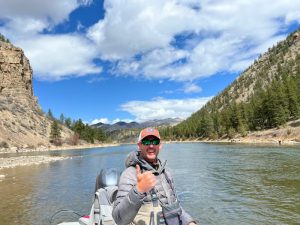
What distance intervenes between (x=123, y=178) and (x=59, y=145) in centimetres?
14157

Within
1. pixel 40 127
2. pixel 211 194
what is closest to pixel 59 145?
pixel 40 127

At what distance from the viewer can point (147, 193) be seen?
17.6ft

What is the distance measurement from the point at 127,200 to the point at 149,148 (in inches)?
40.8

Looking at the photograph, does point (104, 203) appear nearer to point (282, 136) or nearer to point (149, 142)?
point (149, 142)

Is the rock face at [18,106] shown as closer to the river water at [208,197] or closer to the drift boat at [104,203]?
the river water at [208,197]

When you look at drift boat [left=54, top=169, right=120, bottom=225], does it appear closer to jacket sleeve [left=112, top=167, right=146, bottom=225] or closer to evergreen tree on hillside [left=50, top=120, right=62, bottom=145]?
jacket sleeve [left=112, top=167, right=146, bottom=225]

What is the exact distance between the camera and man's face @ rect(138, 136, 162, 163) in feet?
18.5

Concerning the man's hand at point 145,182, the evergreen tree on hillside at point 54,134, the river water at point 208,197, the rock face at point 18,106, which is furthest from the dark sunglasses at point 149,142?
the evergreen tree on hillside at point 54,134

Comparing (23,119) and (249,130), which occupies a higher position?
(23,119)

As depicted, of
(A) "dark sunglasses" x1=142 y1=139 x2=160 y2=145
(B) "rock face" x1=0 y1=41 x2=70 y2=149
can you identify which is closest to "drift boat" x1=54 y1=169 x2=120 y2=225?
(A) "dark sunglasses" x1=142 y1=139 x2=160 y2=145

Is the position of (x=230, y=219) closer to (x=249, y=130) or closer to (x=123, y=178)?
(x=123, y=178)

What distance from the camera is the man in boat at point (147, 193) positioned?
484cm

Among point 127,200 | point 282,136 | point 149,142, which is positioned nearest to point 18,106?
point 282,136

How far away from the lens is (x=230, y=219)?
15664 mm
